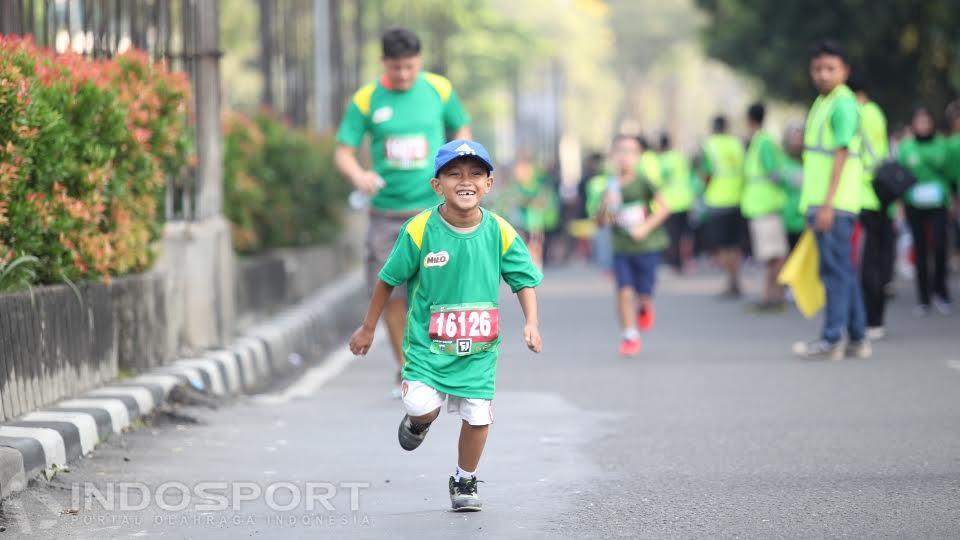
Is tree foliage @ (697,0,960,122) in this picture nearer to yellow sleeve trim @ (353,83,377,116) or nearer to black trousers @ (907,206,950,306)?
black trousers @ (907,206,950,306)

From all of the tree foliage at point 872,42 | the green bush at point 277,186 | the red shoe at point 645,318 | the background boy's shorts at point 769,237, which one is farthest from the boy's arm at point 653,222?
the tree foliage at point 872,42

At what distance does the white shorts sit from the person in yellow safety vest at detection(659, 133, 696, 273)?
15.3 m

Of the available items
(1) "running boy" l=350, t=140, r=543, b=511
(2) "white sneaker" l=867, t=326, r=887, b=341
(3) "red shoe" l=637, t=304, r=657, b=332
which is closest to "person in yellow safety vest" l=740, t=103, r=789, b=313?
(2) "white sneaker" l=867, t=326, r=887, b=341

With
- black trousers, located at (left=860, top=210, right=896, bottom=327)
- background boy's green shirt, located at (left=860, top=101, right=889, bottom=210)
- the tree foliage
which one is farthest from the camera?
the tree foliage

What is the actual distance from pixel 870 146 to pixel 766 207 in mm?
4663

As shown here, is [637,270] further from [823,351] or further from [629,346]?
[823,351]

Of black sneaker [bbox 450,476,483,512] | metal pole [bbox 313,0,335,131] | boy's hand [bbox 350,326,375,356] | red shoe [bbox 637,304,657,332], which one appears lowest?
red shoe [bbox 637,304,657,332]

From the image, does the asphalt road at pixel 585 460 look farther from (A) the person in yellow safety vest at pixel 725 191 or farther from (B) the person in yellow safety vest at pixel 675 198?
(B) the person in yellow safety vest at pixel 675 198

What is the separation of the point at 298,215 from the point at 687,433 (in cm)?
963

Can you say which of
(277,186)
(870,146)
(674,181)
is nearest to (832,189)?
(870,146)

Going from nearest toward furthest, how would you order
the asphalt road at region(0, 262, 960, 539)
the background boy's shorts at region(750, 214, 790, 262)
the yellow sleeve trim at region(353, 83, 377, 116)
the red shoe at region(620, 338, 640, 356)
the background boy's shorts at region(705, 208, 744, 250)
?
the asphalt road at region(0, 262, 960, 539) → the yellow sleeve trim at region(353, 83, 377, 116) → the red shoe at region(620, 338, 640, 356) → the background boy's shorts at region(750, 214, 790, 262) → the background boy's shorts at region(705, 208, 744, 250)

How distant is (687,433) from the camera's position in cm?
838

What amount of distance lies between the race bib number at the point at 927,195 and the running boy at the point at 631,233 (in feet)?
11.3

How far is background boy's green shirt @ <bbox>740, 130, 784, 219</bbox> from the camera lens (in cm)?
1661
